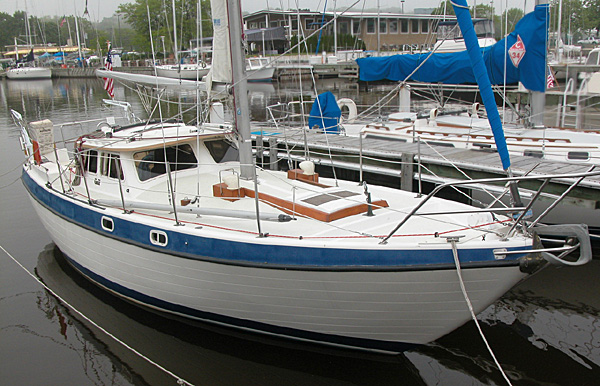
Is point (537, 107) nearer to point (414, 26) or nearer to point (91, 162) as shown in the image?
point (91, 162)

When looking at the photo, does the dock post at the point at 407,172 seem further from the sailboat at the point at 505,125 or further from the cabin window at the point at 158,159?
the cabin window at the point at 158,159

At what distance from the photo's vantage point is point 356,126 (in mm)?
15344

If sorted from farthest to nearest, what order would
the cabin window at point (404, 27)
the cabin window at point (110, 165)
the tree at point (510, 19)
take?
the cabin window at point (404, 27)
the tree at point (510, 19)
the cabin window at point (110, 165)

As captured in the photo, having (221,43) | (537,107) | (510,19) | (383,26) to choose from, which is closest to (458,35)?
(537,107)

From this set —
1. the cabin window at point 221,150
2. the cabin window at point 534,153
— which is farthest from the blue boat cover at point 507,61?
the cabin window at point 221,150

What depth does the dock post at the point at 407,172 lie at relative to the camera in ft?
33.3

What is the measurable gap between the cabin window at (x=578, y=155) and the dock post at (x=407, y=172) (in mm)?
3249

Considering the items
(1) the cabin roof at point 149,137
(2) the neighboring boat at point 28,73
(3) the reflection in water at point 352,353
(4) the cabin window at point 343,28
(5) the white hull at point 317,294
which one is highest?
(4) the cabin window at point 343,28

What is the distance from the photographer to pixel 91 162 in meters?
8.48

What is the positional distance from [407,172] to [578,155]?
11.5 ft

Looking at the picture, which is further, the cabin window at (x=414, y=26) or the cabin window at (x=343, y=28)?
the cabin window at (x=414, y=26)

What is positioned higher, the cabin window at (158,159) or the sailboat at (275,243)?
the cabin window at (158,159)

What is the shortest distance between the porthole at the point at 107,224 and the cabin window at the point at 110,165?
0.91m

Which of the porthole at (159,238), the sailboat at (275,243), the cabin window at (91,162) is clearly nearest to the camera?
the sailboat at (275,243)
